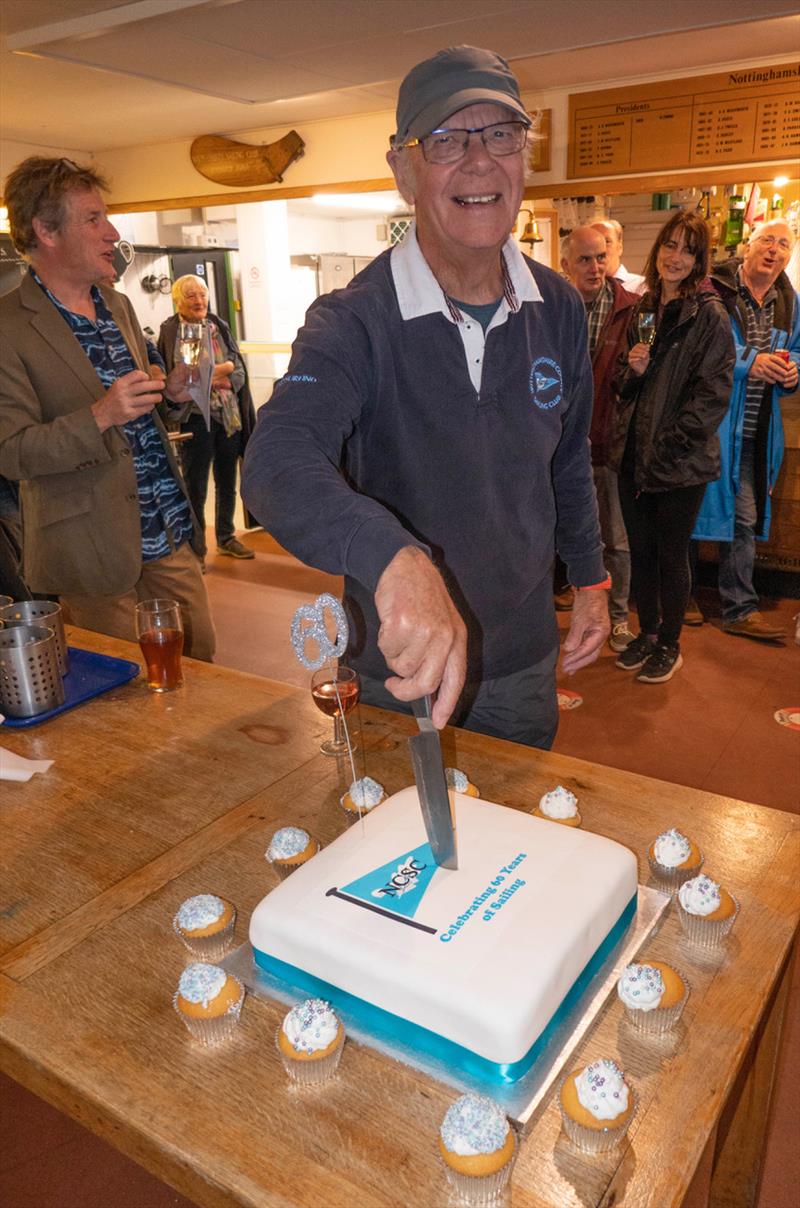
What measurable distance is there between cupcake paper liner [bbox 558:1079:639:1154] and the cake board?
0.04 metres

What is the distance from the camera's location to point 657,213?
6012 millimetres

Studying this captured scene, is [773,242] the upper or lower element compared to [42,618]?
upper

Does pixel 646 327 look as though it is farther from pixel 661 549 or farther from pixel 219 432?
pixel 219 432

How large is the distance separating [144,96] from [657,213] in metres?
3.49

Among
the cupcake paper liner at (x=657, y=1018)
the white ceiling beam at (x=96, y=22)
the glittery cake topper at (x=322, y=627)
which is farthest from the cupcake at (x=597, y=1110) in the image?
Result: the white ceiling beam at (x=96, y=22)

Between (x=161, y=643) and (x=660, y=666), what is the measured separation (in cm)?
258

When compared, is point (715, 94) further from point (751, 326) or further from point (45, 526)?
point (45, 526)

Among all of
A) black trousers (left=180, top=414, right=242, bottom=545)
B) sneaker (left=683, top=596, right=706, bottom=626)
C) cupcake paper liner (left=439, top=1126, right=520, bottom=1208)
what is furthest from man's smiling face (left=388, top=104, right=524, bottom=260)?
black trousers (left=180, top=414, right=242, bottom=545)

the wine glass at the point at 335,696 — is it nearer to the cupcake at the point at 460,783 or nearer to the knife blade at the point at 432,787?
the cupcake at the point at 460,783

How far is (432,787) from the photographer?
0.92 metres

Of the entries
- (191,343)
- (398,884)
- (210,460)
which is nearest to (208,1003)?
(398,884)

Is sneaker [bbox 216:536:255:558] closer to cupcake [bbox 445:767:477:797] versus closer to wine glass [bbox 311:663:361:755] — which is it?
wine glass [bbox 311:663:361:755]

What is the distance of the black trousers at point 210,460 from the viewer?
17.3 ft

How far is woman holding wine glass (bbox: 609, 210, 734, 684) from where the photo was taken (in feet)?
10.7
